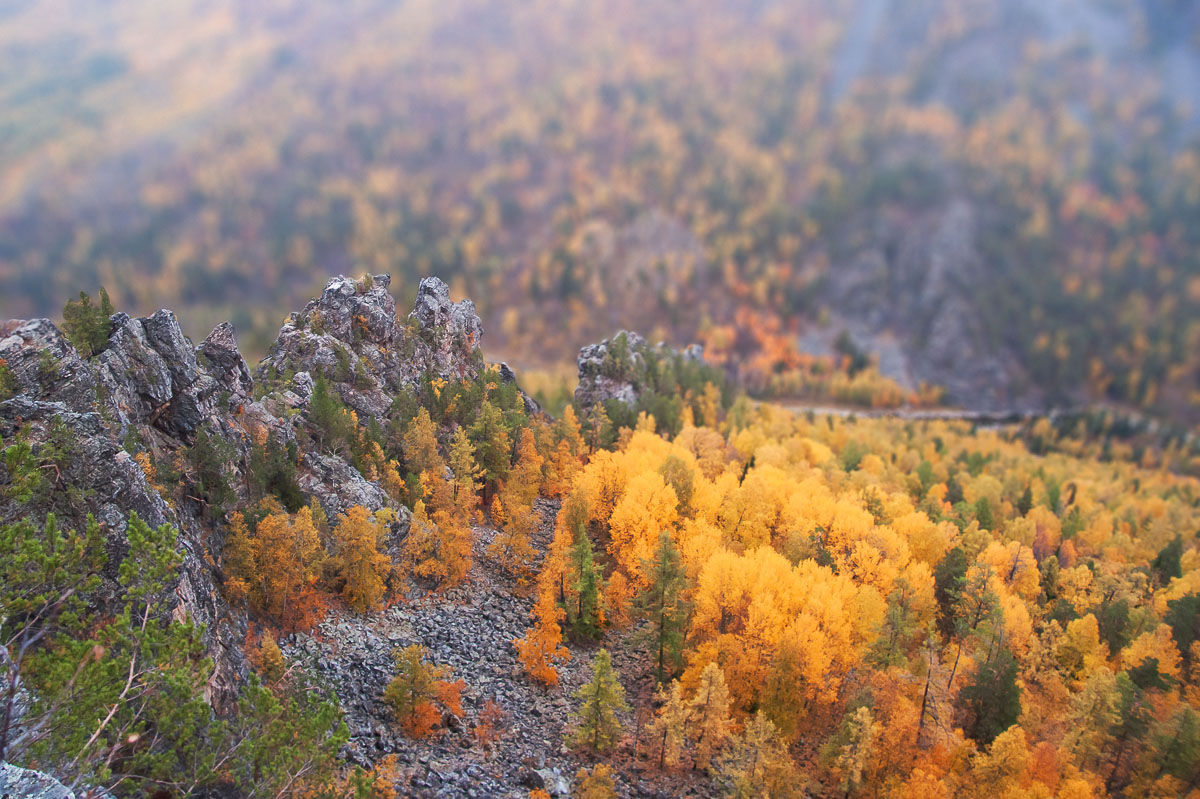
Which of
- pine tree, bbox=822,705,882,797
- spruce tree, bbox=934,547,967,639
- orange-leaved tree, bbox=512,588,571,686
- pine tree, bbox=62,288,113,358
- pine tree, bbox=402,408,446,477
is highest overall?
pine tree, bbox=62,288,113,358

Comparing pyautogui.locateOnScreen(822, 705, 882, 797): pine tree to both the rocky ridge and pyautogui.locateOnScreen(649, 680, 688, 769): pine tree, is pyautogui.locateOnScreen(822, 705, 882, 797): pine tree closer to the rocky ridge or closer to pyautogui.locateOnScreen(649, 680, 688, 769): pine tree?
the rocky ridge

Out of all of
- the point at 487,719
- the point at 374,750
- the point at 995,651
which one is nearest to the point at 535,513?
the point at 487,719

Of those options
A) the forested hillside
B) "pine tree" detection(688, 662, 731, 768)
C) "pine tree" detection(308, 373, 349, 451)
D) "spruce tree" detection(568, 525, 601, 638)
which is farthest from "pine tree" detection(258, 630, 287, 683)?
"pine tree" detection(688, 662, 731, 768)

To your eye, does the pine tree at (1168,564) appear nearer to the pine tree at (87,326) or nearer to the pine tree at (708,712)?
the pine tree at (708,712)

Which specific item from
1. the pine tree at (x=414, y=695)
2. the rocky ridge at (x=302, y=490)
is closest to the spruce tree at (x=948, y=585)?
the rocky ridge at (x=302, y=490)

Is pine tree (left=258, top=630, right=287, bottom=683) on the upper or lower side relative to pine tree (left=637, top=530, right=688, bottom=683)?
upper
